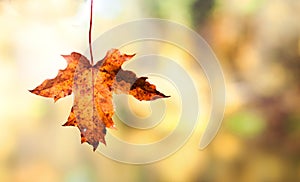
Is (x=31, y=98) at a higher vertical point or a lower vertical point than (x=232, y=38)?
lower

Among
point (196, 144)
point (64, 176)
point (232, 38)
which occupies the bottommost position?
point (64, 176)

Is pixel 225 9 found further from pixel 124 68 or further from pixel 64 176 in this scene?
pixel 64 176

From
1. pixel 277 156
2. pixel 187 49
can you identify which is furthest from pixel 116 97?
pixel 277 156
